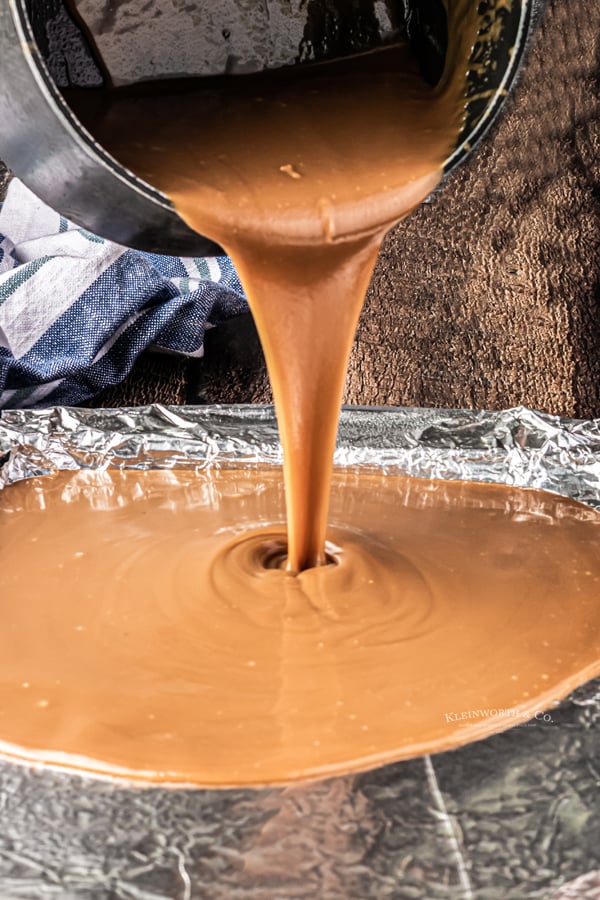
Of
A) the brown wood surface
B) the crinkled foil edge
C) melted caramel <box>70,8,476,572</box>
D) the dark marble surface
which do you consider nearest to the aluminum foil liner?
the dark marble surface

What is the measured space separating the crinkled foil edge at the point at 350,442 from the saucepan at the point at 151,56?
1.49 ft

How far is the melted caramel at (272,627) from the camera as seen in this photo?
2.65 feet

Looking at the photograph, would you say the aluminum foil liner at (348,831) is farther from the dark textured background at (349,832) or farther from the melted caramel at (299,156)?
the melted caramel at (299,156)

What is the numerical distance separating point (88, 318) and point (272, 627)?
2.45ft

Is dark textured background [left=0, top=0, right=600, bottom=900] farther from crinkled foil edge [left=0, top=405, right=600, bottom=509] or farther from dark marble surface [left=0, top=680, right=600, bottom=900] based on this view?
crinkled foil edge [left=0, top=405, right=600, bottom=509]

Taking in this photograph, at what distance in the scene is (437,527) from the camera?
1189 mm

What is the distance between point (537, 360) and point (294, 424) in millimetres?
653

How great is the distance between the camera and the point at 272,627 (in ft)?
3.13

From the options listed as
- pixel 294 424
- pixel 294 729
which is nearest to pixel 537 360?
pixel 294 424

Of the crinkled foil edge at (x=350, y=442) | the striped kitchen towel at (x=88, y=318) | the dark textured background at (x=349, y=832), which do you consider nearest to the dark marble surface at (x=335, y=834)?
the dark textured background at (x=349, y=832)

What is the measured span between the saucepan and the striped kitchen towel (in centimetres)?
57

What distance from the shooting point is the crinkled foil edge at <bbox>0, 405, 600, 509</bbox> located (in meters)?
1.37

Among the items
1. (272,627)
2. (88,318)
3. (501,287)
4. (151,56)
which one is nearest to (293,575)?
(272,627)

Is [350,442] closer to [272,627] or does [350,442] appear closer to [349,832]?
[272,627]
